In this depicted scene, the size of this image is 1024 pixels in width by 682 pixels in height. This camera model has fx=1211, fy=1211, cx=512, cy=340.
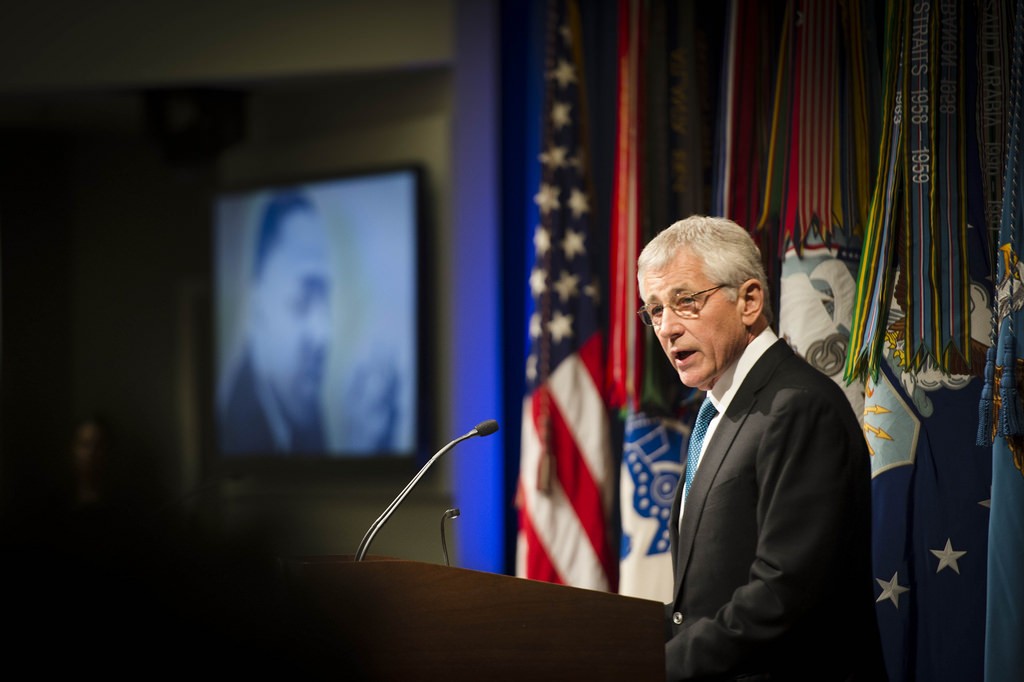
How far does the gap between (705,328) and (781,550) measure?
0.49m

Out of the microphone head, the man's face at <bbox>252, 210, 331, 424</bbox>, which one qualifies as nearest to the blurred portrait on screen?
the man's face at <bbox>252, 210, 331, 424</bbox>

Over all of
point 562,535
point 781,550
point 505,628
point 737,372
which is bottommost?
point 562,535

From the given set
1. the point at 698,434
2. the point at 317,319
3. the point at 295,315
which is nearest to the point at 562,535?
the point at 698,434

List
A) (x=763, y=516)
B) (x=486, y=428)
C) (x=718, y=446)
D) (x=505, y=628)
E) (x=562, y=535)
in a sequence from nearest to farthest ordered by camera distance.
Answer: (x=505, y=628), (x=763, y=516), (x=718, y=446), (x=486, y=428), (x=562, y=535)

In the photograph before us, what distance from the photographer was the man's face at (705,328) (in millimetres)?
2285

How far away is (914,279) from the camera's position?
2969 millimetres

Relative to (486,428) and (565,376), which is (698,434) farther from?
(565,376)

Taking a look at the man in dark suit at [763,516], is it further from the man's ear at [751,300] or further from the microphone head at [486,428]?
the microphone head at [486,428]

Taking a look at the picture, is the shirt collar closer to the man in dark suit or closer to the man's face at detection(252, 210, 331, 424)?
the man in dark suit

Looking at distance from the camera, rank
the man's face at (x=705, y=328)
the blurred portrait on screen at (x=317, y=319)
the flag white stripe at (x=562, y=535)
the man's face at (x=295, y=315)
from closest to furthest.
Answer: the man's face at (x=705, y=328), the flag white stripe at (x=562, y=535), the blurred portrait on screen at (x=317, y=319), the man's face at (x=295, y=315)

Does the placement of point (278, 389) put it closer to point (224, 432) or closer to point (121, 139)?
point (224, 432)

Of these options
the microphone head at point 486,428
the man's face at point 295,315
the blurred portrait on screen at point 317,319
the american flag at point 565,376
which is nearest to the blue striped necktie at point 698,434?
the microphone head at point 486,428

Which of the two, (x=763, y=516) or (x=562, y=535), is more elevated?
(x=763, y=516)

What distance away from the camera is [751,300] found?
7.53 feet
